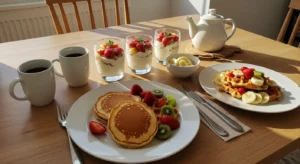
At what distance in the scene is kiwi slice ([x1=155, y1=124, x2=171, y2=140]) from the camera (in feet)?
1.93

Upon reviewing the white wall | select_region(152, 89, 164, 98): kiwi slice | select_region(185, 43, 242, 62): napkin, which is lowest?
the white wall

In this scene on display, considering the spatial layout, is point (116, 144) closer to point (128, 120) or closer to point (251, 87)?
point (128, 120)

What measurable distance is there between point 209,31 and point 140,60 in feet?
1.20

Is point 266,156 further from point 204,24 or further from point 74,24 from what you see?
point 74,24

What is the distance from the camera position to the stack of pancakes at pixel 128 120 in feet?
1.86

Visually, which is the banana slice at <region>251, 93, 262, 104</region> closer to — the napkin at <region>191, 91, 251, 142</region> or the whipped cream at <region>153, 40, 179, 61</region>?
the napkin at <region>191, 91, 251, 142</region>

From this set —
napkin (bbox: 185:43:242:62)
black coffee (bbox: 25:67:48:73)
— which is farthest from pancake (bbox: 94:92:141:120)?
napkin (bbox: 185:43:242:62)

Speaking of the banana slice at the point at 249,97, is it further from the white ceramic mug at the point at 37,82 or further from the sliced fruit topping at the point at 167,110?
the white ceramic mug at the point at 37,82

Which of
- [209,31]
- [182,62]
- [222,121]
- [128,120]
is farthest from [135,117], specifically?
[209,31]

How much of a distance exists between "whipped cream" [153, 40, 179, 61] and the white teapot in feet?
0.48

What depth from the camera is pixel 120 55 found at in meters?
0.84

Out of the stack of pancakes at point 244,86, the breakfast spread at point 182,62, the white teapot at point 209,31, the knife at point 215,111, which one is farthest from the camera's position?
the white teapot at point 209,31

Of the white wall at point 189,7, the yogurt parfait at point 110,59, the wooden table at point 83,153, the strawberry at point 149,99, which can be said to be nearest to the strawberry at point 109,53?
the yogurt parfait at point 110,59

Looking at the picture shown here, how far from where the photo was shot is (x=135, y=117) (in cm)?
61
